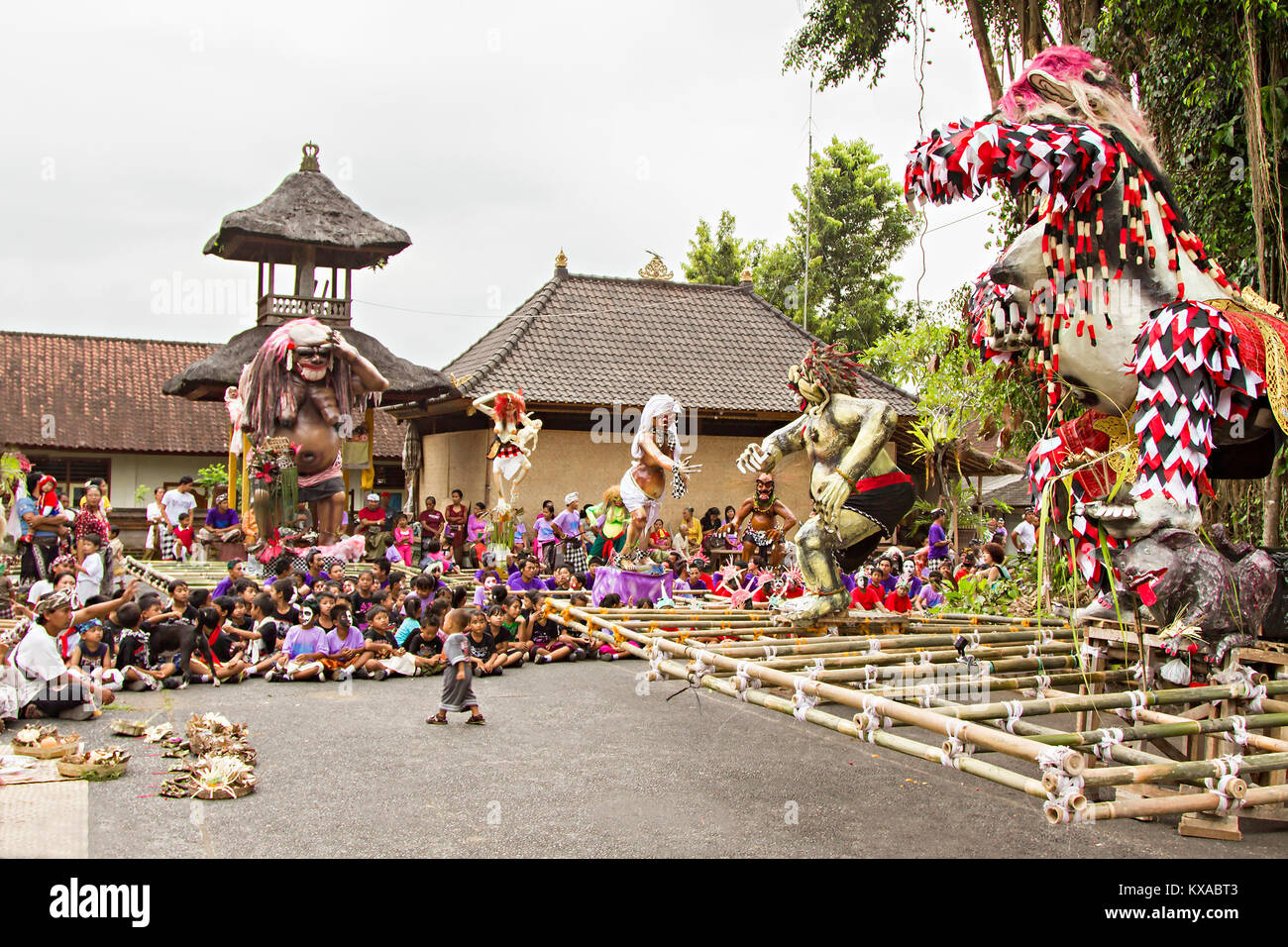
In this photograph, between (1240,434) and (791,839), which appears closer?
(1240,434)

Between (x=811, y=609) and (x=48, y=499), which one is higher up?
(x=48, y=499)

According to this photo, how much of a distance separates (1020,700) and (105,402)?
20.1 meters

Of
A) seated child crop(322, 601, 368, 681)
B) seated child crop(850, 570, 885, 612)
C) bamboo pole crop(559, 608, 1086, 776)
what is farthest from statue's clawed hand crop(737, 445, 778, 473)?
seated child crop(322, 601, 368, 681)

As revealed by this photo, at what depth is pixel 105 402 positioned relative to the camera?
68.4ft

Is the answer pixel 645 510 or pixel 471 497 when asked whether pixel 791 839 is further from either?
pixel 471 497

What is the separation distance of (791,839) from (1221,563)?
2.25 m

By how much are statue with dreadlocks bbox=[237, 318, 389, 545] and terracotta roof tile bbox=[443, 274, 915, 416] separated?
4.08m

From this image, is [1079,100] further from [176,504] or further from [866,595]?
[176,504]

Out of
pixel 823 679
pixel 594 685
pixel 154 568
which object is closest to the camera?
pixel 823 679

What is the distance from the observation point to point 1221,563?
4355 millimetres

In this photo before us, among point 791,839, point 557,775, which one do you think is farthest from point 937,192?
point 557,775

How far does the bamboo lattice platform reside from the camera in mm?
3312

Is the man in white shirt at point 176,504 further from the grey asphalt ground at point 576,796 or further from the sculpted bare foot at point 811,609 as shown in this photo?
the sculpted bare foot at point 811,609

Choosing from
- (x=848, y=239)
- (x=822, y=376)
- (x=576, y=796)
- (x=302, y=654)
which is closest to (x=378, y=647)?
(x=302, y=654)
